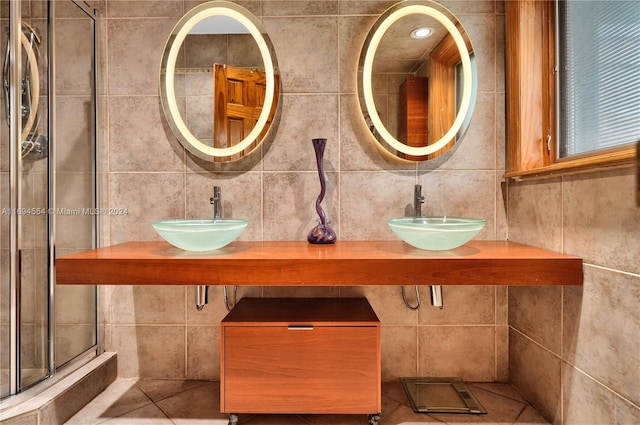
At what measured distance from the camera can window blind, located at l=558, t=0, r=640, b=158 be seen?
3.77 ft

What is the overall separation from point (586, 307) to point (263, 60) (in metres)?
1.63

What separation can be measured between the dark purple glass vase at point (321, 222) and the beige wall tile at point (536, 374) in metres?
0.96

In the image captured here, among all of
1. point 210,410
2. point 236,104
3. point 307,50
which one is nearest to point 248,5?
point 307,50

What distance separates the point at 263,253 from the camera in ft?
4.60

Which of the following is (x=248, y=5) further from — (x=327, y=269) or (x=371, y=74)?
(x=327, y=269)

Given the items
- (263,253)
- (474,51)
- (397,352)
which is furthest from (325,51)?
(397,352)

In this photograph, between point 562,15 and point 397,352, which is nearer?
point 562,15

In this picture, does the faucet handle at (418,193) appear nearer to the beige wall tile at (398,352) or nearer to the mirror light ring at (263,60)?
the beige wall tile at (398,352)

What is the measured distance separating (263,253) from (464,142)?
109 centimetres

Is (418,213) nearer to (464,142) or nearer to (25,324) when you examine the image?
(464,142)

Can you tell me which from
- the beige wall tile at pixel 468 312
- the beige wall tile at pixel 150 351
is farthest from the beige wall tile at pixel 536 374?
the beige wall tile at pixel 150 351

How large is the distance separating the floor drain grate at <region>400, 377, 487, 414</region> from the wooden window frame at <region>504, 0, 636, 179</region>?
985 millimetres

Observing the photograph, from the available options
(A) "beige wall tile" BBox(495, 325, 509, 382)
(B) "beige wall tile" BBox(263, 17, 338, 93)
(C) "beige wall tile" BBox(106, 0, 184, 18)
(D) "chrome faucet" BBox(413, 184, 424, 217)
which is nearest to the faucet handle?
(D) "chrome faucet" BBox(413, 184, 424, 217)

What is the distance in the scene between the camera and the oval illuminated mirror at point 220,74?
5.86 ft
